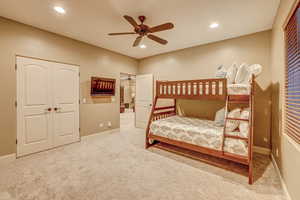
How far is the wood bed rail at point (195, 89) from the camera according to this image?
8.87 feet

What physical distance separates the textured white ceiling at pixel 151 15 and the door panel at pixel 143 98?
2.01 meters

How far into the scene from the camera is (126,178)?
6.82 feet

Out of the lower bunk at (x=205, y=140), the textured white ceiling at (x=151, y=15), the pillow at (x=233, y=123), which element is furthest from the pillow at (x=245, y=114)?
the textured white ceiling at (x=151, y=15)

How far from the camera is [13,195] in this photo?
171 cm

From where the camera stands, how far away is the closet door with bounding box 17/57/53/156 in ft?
9.04

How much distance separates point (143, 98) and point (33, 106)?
3.35m

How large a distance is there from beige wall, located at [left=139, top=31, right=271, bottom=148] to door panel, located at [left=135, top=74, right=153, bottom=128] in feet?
1.24

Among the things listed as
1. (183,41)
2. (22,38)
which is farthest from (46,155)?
(183,41)

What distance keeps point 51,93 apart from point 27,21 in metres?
1.57

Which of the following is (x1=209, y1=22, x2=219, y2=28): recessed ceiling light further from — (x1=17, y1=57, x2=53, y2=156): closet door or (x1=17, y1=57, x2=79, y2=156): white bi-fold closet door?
(x1=17, y1=57, x2=53, y2=156): closet door

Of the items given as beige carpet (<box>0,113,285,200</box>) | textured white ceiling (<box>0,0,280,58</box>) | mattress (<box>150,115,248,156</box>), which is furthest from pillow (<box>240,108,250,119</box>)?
textured white ceiling (<box>0,0,280,58</box>)

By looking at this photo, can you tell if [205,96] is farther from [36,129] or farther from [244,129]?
[36,129]

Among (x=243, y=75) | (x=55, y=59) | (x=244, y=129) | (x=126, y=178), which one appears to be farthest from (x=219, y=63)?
(x=55, y=59)

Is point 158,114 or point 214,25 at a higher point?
point 214,25
